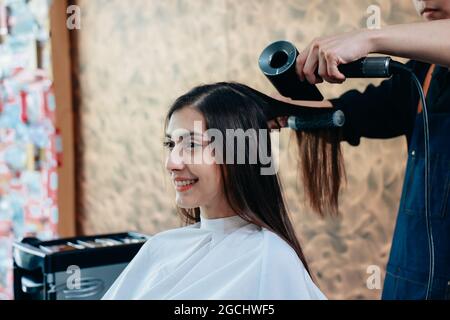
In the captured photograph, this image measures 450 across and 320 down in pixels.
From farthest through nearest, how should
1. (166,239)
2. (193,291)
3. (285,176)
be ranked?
(285,176) → (166,239) → (193,291)

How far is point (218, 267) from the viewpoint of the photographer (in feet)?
4.26

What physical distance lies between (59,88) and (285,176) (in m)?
1.97

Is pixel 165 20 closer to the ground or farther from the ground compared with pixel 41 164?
farther from the ground


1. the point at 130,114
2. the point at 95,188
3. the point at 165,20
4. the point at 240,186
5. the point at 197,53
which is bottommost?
the point at 95,188

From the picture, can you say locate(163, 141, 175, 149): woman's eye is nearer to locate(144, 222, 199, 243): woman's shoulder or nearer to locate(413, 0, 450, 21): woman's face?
locate(144, 222, 199, 243): woman's shoulder

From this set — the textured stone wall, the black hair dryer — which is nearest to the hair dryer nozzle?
the black hair dryer

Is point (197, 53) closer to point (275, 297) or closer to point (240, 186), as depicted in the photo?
point (240, 186)

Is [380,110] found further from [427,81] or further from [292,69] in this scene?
[292,69]

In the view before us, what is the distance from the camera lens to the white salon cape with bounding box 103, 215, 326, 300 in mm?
1172

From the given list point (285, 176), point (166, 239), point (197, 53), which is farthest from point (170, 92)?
point (166, 239)

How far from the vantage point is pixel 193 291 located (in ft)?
4.10

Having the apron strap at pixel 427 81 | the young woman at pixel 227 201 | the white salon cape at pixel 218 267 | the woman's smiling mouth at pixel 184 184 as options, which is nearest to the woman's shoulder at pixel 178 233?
the white salon cape at pixel 218 267

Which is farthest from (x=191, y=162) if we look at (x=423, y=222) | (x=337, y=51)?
(x=423, y=222)

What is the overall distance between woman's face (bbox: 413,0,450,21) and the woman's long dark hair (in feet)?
1.51
